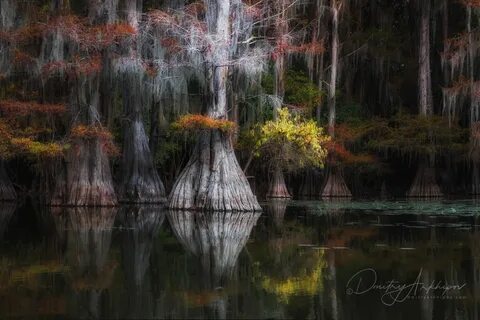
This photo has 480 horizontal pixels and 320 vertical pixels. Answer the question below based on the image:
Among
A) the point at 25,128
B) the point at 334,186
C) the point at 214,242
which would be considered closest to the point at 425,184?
the point at 334,186

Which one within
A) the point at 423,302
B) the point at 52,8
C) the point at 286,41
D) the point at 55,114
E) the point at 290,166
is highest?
the point at 52,8

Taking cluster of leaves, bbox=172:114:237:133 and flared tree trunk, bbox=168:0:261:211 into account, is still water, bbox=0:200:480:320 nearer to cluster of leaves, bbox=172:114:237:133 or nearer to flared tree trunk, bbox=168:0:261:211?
flared tree trunk, bbox=168:0:261:211

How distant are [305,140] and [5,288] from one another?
47.5 feet

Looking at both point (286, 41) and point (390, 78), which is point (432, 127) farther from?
point (286, 41)

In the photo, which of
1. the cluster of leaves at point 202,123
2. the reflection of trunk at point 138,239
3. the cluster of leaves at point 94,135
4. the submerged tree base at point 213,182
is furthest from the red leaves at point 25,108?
the submerged tree base at point 213,182

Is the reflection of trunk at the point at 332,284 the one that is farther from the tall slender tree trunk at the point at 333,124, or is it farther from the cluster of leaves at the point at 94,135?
the tall slender tree trunk at the point at 333,124

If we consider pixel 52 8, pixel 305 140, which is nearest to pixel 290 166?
pixel 305 140

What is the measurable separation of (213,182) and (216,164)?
48 centimetres

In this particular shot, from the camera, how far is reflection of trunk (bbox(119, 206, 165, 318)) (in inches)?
212

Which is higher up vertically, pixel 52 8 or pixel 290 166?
pixel 52 8

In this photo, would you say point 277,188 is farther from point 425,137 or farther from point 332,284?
point 332,284

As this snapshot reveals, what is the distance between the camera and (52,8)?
20094 mm

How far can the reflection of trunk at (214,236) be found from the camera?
722cm

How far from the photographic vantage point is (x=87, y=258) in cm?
806
